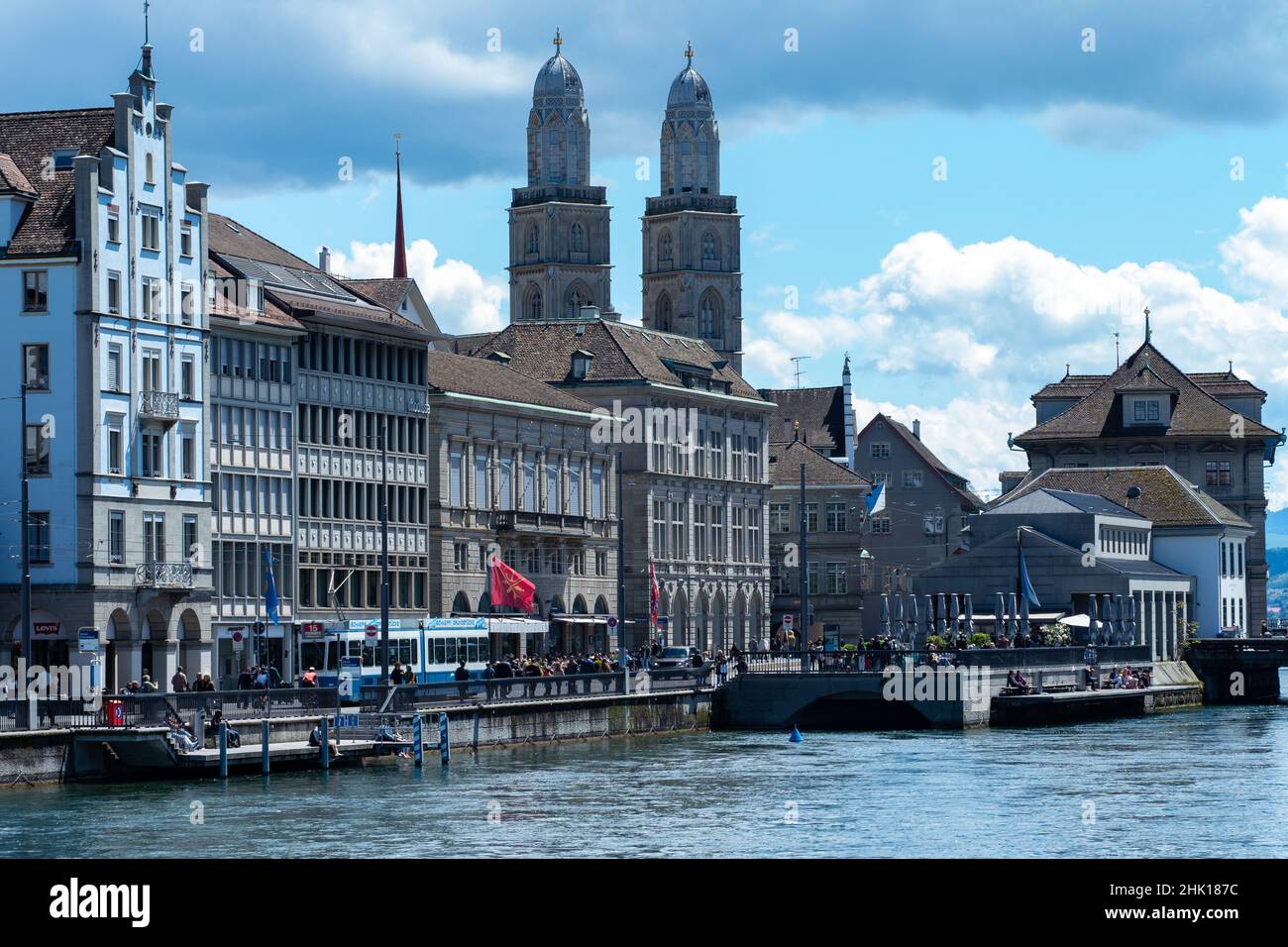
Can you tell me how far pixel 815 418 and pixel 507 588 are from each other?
83.7 meters

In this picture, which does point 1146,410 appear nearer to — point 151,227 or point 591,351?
point 591,351

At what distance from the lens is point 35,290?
74.4m

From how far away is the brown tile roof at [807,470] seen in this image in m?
156

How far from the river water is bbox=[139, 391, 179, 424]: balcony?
51.1 feet

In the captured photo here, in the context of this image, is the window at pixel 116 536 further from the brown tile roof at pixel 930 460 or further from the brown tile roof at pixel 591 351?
the brown tile roof at pixel 930 460

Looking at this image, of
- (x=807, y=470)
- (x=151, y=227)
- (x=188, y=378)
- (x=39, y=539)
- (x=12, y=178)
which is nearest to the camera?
(x=39, y=539)

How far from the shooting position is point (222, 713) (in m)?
60.6

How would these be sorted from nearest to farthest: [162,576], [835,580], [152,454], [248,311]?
[162,576], [152,454], [248,311], [835,580]

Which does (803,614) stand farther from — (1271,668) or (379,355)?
(1271,668)

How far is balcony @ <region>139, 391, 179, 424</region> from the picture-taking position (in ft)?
251

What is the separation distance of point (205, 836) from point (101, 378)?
32554 mm

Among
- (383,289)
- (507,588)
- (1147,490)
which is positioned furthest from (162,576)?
(1147,490)

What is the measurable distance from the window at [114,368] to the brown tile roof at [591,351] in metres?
53.5

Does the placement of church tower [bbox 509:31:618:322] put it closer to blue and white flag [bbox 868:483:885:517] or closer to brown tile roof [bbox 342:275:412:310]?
blue and white flag [bbox 868:483:885:517]
